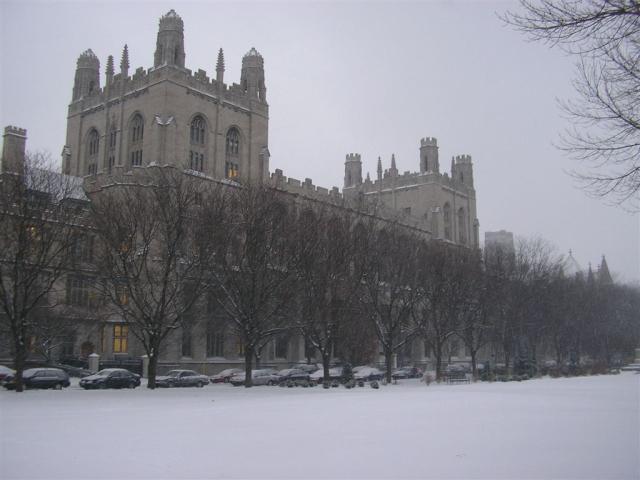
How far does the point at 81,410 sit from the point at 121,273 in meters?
13.6

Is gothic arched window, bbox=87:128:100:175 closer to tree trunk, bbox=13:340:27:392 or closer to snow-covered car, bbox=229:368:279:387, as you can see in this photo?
snow-covered car, bbox=229:368:279:387

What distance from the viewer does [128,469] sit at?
11922 mm

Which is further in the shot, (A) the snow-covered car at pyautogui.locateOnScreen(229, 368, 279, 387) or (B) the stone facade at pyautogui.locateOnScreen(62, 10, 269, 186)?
(B) the stone facade at pyautogui.locateOnScreen(62, 10, 269, 186)

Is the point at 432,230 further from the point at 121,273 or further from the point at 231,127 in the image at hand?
the point at 121,273

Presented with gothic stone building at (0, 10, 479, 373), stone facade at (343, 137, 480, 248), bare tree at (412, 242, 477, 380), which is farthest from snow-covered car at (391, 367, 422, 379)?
stone facade at (343, 137, 480, 248)

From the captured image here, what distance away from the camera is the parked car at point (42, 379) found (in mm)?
34188

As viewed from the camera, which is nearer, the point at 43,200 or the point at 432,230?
the point at 43,200

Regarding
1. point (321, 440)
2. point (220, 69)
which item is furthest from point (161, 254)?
point (220, 69)

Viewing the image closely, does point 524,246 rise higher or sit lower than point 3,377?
higher

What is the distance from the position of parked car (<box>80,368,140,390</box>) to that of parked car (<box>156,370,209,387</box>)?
3626 mm

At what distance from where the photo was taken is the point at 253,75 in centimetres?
7012

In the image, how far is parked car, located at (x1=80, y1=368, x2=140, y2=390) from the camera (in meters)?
35.4

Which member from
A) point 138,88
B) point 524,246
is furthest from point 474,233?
point 138,88

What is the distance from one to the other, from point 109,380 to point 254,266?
10.6 m
